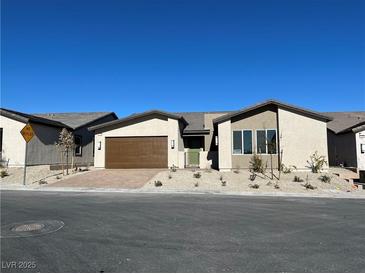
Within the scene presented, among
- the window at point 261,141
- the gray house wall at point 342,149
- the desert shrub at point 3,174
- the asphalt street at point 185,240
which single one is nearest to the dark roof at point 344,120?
the gray house wall at point 342,149

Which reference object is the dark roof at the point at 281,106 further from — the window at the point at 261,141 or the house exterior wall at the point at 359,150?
the house exterior wall at the point at 359,150

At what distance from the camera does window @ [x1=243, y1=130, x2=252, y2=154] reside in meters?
22.9

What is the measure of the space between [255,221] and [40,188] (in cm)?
1334

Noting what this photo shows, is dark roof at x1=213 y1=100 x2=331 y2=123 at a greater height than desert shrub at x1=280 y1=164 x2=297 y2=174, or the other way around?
dark roof at x1=213 y1=100 x2=331 y2=123

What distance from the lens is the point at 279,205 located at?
38.7 feet

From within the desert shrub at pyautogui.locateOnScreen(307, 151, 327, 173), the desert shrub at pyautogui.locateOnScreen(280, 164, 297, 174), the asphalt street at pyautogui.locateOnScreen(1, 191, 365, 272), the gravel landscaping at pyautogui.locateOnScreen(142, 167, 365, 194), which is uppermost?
the desert shrub at pyautogui.locateOnScreen(307, 151, 327, 173)

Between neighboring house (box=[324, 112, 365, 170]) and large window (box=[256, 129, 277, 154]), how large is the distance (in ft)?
21.2

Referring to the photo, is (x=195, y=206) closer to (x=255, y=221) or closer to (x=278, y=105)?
(x=255, y=221)

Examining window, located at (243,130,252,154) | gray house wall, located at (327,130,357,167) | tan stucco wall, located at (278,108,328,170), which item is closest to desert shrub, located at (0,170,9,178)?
window, located at (243,130,252,154)

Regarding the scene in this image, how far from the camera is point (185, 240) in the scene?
260 inches

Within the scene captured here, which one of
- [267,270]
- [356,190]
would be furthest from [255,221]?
[356,190]

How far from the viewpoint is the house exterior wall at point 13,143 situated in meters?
24.2

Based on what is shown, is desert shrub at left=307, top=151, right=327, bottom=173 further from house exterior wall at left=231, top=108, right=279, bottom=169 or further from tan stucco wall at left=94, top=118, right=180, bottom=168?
tan stucco wall at left=94, top=118, right=180, bottom=168

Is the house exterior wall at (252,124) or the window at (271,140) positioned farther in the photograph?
the house exterior wall at (252,124)
